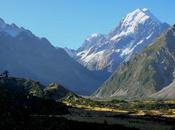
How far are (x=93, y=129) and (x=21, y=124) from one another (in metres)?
43.1

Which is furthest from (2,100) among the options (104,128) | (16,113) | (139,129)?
(139,129)

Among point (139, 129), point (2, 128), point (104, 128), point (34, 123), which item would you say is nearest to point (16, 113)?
point (34, 123)

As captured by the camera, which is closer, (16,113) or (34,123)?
(34,123)

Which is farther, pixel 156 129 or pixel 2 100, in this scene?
pixel 156 129

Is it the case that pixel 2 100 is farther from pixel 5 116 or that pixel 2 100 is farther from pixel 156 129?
pixel 156 129

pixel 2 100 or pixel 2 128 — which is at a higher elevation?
pixel 2 100

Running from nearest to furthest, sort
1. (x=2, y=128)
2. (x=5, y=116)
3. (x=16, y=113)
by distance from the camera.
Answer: (x=2, y=128) → (x=5, y=116) → (x=16, y=113)

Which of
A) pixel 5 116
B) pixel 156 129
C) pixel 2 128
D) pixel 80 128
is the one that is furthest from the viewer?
pixel 156 129

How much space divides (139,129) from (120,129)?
20.8ft

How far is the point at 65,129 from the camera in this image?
375ft

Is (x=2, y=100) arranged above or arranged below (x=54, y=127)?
above

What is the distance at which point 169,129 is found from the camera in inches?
6240

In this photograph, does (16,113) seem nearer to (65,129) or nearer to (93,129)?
(65,129)

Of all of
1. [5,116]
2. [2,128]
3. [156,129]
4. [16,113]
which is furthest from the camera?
[156,129]
